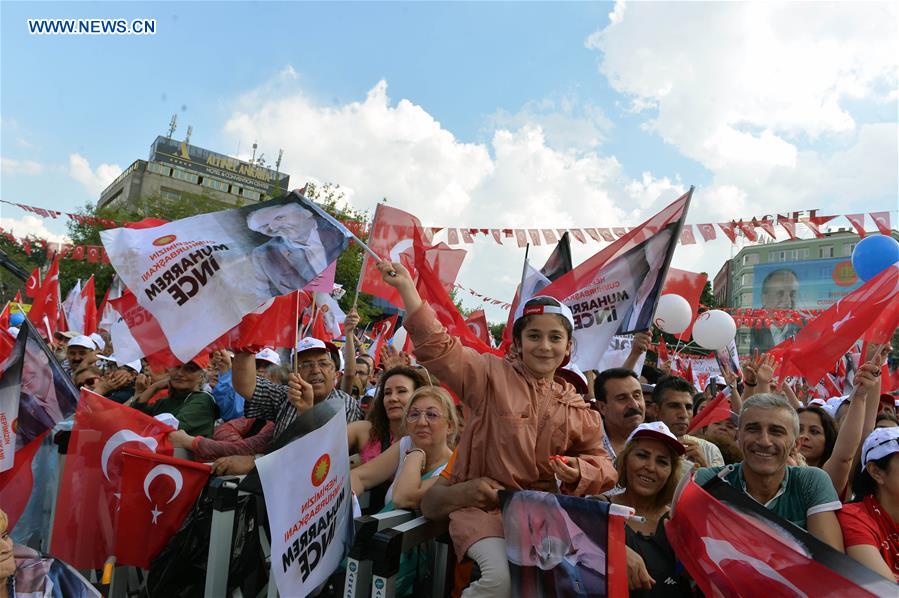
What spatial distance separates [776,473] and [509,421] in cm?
138

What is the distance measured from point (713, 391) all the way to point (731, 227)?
2949 mm

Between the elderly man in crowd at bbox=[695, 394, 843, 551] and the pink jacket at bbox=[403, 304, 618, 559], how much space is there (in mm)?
629

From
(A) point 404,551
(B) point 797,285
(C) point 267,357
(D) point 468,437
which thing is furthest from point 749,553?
(B) point 797,285

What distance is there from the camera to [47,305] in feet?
34.6

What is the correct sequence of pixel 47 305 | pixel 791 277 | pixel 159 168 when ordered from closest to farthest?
pixel 47 305 → pixel 791 277 → pixel 159 168

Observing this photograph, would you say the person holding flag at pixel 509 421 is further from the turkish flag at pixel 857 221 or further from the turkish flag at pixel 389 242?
the turkish flag at pixel 857 221

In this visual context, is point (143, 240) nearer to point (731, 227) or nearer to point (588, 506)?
point (588, 506)

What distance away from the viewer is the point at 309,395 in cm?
422

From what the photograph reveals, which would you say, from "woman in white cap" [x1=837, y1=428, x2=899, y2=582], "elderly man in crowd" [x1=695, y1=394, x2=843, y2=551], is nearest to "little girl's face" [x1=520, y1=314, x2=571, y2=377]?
"elderly man in crowd" [x1=695, y1=394, x2=843, y2=551]

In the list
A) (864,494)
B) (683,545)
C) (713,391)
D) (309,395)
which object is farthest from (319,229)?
(713,391)

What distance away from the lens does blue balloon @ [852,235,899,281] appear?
5438mm

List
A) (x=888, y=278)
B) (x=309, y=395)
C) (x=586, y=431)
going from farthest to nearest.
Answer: (x=888, y=278) → (x=309, y=395) → (x=586, y=431)

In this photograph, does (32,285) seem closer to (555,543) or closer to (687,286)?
(687,286)

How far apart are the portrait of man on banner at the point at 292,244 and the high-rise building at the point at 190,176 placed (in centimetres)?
6623
